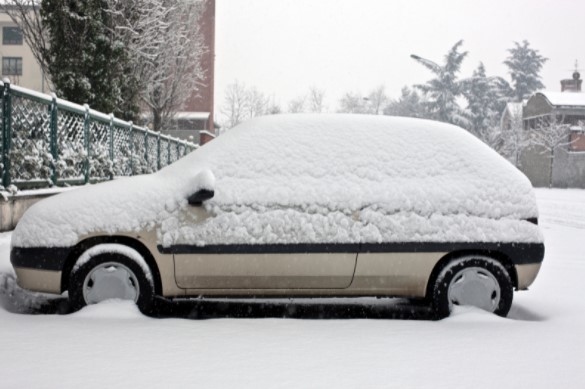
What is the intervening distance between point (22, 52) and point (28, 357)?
198ft

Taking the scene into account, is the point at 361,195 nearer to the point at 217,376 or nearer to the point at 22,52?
the point at 217,376

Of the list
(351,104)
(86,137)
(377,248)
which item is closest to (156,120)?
(86,137)

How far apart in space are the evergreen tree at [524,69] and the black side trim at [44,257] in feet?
243

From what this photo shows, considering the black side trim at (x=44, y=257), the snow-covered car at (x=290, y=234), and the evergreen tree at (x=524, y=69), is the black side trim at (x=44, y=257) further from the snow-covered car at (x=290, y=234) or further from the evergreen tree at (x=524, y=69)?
the evergreen tree at (x=524, y=69)

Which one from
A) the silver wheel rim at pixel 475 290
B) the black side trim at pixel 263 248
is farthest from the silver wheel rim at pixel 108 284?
the silver wheel rim at pixel 475 290

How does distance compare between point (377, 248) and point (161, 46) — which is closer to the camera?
point (377, 248)

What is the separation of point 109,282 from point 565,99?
50279 millimetres

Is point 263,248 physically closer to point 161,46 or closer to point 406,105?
point 161,46

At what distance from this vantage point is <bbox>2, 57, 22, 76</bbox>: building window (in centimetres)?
5494

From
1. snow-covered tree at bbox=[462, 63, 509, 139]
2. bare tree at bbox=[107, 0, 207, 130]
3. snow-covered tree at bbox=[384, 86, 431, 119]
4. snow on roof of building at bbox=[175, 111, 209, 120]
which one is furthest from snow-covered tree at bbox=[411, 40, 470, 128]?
bare tree at bbox=[107, 0, 207, 130]

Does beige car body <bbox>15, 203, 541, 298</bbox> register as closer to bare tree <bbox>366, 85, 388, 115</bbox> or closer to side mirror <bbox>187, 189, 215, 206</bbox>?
side mirror <bbox>187, 189, 215, 206</bbox>

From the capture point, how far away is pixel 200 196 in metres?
4.17

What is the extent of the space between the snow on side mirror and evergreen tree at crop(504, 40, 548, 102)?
7351cm

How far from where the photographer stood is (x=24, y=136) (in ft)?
26.6
